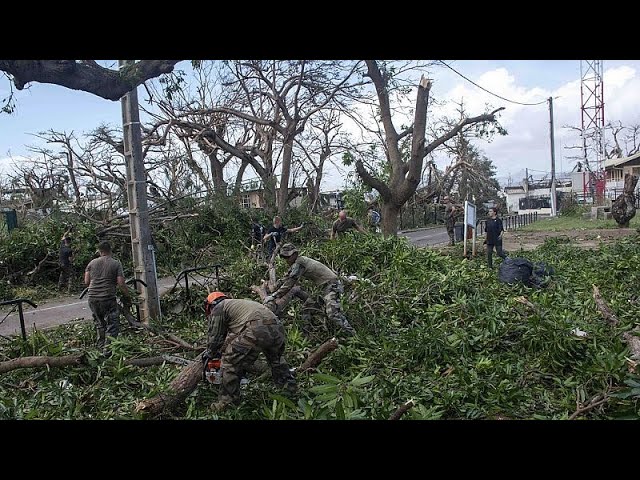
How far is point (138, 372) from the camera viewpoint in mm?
5344

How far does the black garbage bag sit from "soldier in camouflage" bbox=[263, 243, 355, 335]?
3807mm

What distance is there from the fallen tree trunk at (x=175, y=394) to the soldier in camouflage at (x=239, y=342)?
0.15m

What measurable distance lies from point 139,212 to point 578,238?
15.0 m

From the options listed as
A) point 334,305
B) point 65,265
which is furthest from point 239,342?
point 65,265

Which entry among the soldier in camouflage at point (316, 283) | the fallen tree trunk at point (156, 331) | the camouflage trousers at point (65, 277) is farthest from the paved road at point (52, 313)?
the soldier in camouflage at point (316, 283)

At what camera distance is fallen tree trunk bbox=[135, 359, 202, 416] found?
4.31m

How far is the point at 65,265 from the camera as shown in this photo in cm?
1166

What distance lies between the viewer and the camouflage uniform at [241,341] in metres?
4.59

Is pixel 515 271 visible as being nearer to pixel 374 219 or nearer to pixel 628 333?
pixel 628 333
